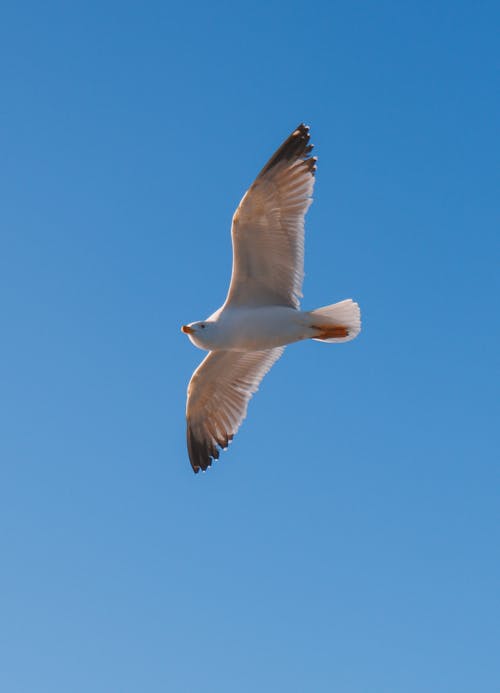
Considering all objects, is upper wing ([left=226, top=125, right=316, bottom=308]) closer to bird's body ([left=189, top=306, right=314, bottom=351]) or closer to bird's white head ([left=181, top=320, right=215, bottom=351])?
bird's body ([left=189, top=306, right=314, bottom=351])

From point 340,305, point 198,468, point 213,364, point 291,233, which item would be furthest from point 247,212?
point 198,468

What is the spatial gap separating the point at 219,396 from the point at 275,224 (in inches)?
93.7

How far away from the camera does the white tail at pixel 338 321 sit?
35.7 ft

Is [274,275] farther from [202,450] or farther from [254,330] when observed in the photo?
[202,450]

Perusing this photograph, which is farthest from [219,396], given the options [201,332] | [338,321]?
[338,321]

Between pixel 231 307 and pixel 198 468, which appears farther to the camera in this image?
pixel 198 468

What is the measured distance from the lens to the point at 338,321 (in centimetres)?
1090

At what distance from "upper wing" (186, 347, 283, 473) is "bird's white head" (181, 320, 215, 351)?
3.97 feet

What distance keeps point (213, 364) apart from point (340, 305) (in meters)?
1.82

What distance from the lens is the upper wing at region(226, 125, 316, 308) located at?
10.6 m

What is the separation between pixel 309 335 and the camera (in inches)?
433

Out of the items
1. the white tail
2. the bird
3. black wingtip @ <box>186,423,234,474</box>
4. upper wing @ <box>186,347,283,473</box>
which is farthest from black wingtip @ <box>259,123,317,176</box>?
black wingtip @ <box>186,423,234,474</box>

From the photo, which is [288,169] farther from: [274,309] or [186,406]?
[186,406]

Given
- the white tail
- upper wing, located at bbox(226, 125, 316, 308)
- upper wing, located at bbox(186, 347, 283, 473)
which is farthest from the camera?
upper wing, located at bbox(186, 347, 283, 473)
